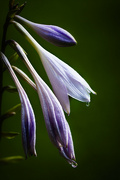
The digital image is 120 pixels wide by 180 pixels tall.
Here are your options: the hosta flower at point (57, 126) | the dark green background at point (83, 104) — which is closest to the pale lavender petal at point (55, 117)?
the hosta flower at point (57, 126)

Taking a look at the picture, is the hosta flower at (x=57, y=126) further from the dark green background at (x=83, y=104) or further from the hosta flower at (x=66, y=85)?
the dark green background at (x=83, y=104)

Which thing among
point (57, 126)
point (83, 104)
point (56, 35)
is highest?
point (56, 35)

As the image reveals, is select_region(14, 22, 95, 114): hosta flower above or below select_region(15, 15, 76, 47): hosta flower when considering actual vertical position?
below

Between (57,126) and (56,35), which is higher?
(56,35)

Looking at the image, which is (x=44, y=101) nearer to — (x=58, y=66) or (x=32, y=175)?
(x=58, y=66)

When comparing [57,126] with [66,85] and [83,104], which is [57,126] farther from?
[83,104]

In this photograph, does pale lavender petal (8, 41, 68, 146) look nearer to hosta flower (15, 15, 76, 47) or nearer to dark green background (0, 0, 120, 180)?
hosta flower (15, 15, 76, 47)

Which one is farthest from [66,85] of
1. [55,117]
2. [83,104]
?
[83,104]

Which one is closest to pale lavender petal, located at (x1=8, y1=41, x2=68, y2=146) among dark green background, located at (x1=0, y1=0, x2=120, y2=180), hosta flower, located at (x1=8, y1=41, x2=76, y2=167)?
hosta flower, located at (x1=8, y1=41, x2=76, y2=167)
